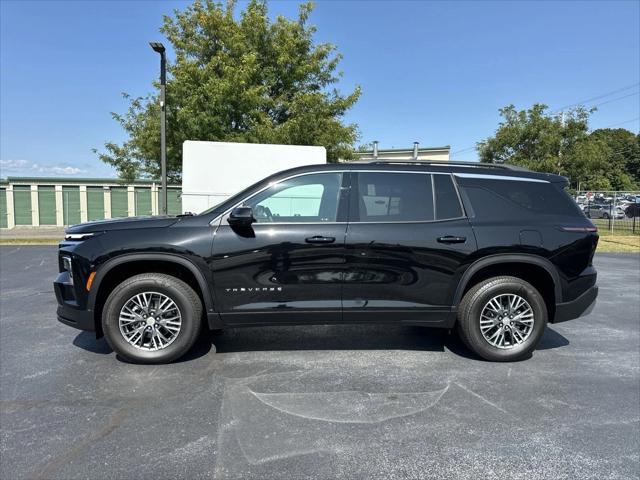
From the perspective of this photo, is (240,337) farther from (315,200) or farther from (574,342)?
(574,342)

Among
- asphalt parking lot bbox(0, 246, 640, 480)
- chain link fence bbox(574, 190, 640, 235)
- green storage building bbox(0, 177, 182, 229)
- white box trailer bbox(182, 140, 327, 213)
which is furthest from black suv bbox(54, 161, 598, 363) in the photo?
green storage building bbox(0, 177, 182, 229)

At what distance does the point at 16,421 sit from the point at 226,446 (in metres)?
1.59

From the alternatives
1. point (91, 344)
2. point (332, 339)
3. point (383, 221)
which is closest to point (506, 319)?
point (383, 221)

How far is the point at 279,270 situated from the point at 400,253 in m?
1.14

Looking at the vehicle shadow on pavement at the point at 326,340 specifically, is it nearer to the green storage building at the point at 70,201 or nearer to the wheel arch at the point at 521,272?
the wheel arch at the point at 521,272

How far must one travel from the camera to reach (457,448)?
2990 mm

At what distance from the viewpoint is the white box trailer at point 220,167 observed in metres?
10.9

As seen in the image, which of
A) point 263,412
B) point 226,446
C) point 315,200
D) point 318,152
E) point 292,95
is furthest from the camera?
Answer: point 292,95

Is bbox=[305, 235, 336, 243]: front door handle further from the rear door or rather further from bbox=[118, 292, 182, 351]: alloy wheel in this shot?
bbox=[118, 292, 182, 351]: alloy wheel

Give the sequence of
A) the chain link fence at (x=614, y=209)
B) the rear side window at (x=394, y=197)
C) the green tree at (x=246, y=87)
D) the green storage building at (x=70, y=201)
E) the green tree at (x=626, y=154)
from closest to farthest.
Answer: the rear side window at (x=394, y=197)
the green tree at (x=246, y=87)
the chain link fence at (x=614, y=209)
the green storage building at (x=70, y=201)
the green tree at (x=626, y=154)

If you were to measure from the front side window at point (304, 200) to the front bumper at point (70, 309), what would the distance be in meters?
1.80

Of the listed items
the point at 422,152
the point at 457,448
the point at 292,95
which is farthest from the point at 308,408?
the point at 422,152

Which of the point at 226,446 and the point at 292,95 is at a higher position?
the point at 292,95

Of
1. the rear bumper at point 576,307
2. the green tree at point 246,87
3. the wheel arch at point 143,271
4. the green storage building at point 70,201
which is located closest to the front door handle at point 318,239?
the wheel arch at point 143,271
